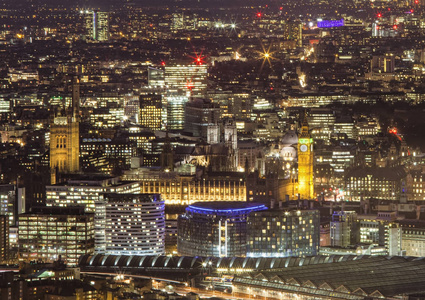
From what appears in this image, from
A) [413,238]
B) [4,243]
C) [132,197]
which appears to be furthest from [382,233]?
[4,243]

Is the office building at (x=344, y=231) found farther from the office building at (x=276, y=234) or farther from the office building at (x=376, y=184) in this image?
the office building at (x=376, y=184)

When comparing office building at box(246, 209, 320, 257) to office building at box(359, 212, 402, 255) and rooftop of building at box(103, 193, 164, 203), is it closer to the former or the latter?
office building at box(359, 212, 402, 255)

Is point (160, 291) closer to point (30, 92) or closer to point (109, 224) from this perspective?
point (109, 224)

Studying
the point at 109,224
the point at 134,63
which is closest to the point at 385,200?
the point at 109,224

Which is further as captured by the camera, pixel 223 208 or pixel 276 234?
pixel 223 208

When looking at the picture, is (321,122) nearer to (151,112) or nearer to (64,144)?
(151,112)

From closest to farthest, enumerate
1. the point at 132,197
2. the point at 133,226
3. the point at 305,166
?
the point at 133,226, the point at 132,197, the point at 305,166

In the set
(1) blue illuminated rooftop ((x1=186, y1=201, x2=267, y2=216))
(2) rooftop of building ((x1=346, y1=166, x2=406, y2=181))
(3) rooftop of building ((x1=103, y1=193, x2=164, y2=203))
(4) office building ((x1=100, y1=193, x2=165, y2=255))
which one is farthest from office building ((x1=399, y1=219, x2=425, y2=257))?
(2) rooftop of building ((x1=346, y1=166, x2=406, y2=181))
